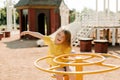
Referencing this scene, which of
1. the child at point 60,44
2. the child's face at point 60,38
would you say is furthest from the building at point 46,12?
the child's face at point 60,38

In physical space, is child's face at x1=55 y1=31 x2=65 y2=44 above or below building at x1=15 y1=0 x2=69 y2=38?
→ below

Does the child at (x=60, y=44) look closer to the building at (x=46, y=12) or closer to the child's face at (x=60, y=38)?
the child's face at (x=60, y=38)

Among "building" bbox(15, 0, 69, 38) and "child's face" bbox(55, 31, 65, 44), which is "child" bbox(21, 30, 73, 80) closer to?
"child's face" bbox(55, 31, 65, 44)

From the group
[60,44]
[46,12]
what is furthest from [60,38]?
[46,12]

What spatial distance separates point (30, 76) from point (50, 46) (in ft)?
12.8

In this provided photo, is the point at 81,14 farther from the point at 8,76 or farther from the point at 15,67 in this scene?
the point at 8,76

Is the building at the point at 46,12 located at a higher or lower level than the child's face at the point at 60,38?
higher

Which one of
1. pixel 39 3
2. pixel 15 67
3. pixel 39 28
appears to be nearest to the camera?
pixel 15 67

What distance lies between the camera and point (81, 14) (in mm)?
19328

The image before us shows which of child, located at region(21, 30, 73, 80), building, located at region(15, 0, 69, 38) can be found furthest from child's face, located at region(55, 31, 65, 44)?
building, located at region(15, 0, 69, 38)

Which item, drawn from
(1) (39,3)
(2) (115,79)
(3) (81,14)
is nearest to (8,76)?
(2) (115,79)

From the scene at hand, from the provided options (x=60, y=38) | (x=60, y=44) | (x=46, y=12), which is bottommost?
(x=60, y=44)

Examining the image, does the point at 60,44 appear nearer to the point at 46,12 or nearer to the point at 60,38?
the point at 60,38

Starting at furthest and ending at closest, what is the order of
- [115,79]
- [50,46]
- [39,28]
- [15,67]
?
1. [39,28]
2. [15,67]
3. [115,79]
4. [50,46]
